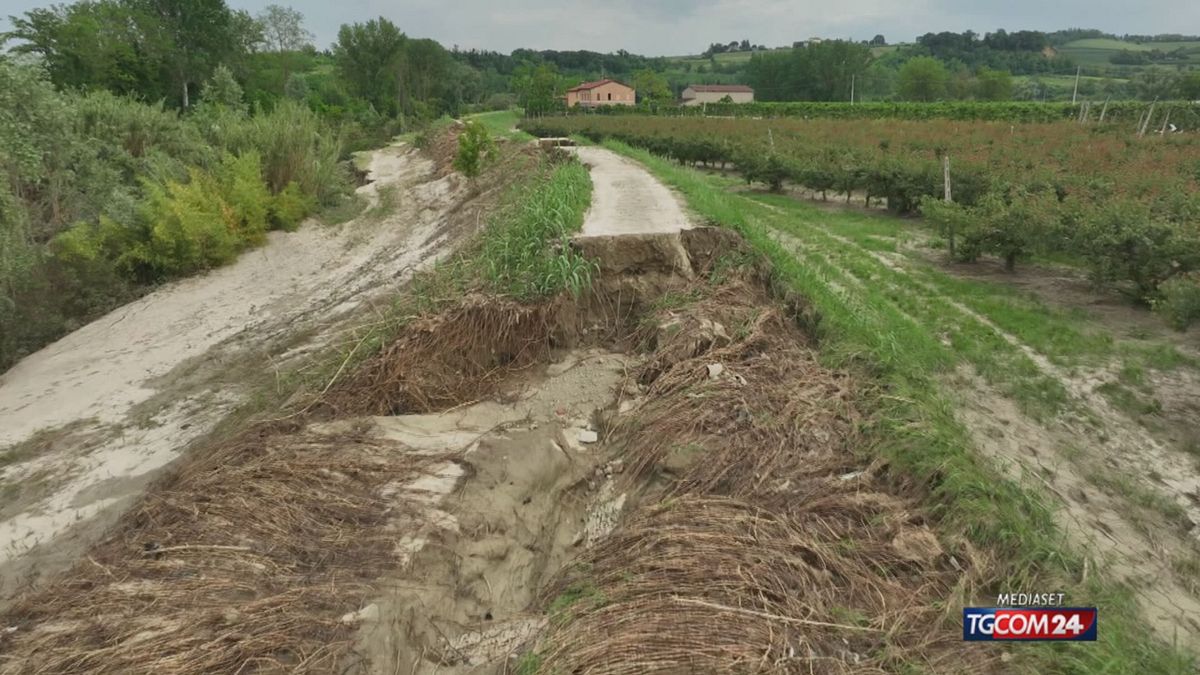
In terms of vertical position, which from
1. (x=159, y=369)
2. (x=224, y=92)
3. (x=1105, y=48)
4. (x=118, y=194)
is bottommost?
(x=159, y=369)

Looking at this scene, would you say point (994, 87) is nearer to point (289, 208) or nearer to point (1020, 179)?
point (1020, 179)

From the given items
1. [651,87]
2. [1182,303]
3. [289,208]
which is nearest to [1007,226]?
[1182,303]

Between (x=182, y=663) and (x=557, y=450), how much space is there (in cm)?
289

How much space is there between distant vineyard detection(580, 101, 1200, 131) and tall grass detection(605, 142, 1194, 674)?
82.3 feet

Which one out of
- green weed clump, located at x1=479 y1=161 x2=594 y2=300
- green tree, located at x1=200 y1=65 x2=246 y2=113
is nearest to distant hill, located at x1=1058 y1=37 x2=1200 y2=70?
green tree, located at x1=200 y1=65 x2=246 y2=113

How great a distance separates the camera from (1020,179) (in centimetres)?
1287

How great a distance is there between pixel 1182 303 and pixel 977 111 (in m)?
38.2

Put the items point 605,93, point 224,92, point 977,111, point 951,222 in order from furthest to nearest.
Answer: point 605,93, point 977,111, point 224,92, point 951,222

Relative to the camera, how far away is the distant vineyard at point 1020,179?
824cm

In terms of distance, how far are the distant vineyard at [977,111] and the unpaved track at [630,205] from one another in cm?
2231

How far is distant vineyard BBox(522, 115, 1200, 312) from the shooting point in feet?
27.0

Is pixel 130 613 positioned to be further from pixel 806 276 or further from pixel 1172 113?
pixel 1172 113

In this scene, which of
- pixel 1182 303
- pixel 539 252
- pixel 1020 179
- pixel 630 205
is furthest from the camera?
pixel 1020 179

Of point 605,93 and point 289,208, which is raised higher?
point 605,93
